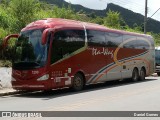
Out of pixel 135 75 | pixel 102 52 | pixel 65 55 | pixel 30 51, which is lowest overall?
A: pixel 135 75

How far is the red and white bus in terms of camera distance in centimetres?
1709

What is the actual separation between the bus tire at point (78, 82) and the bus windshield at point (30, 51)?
2609mm

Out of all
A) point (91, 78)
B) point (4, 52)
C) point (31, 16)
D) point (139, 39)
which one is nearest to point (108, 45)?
point (91, 78)

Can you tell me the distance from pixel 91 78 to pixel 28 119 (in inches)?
404

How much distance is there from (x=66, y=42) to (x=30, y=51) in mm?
1821

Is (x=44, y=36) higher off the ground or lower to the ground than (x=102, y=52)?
higher

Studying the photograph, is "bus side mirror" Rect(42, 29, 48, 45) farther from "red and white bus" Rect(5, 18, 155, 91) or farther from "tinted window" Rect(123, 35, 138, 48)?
"tinted window" Rect(123, 35, 138, 48)

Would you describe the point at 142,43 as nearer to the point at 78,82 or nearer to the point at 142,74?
the point at 142,74

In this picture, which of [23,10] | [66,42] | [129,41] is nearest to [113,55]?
[129,41]

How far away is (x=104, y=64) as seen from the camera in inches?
865

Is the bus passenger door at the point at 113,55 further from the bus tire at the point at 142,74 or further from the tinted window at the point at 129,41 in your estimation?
the bus tire at the point at 142,74

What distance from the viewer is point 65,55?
18172 millimetres

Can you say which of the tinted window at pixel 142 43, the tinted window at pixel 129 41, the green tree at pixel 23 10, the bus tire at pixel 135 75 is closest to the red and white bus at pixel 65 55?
the tinted window at pixel 129 41

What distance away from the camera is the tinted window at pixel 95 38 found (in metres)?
20.4
